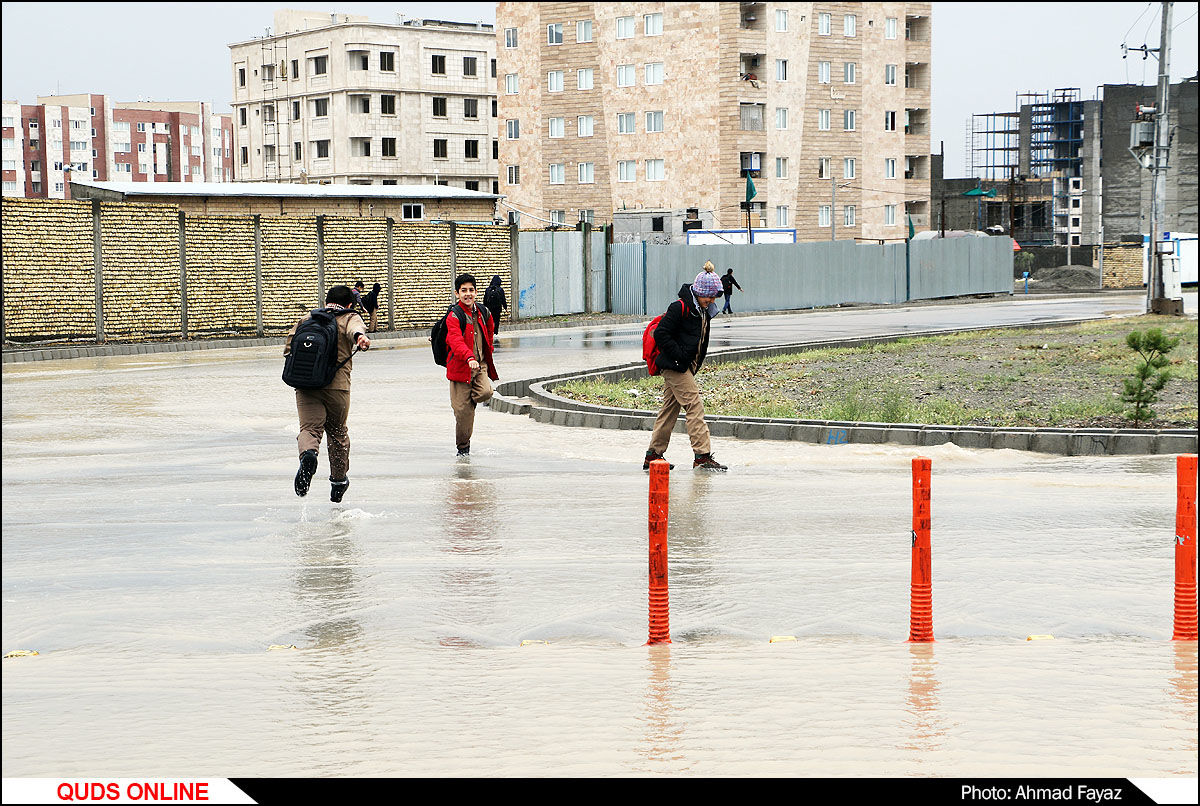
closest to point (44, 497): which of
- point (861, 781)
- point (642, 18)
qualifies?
point (861, 781)

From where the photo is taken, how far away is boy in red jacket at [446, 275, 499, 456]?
47.8ft

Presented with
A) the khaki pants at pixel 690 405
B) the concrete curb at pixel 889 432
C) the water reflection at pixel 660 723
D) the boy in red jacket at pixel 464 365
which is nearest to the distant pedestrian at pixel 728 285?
the concrete curb at pixel 889 432

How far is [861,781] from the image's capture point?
5.11 m

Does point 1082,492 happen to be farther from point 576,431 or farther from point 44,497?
point 44,497

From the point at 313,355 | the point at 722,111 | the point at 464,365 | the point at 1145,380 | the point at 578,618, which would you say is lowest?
the point at 578,618

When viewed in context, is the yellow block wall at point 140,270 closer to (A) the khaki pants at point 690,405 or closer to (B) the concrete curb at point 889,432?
(B) the concrete curb at point 889,432

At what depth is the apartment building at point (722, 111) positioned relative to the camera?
81.4m

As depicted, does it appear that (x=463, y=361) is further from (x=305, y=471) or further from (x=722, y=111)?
(x=722, y=111)

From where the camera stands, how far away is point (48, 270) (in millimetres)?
31828

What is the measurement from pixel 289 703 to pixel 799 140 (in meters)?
80.7

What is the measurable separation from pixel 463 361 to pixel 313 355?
3.23 meters

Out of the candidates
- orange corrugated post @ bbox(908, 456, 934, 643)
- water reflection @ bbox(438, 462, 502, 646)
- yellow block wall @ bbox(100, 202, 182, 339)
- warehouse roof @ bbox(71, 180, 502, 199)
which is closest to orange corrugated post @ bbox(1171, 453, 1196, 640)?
orange corrugated post @ bbox(908, 456, 934, 643)

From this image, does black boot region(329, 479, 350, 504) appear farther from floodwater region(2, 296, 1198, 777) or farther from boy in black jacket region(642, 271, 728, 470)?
boy in black jacket region(642, 271, 728, 470)

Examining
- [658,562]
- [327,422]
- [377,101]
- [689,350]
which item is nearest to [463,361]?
[689,350]
